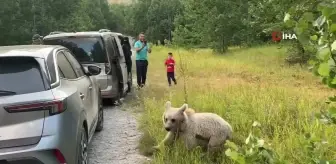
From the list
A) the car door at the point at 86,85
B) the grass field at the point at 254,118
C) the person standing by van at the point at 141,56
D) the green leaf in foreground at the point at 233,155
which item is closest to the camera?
the green leaf in foreground at the point at 233,155

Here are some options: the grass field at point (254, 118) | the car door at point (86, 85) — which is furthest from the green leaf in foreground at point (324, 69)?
the car door at point (86, 85)

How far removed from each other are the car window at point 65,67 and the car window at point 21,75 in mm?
729

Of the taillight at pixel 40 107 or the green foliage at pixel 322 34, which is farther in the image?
the taillight at pixel 40 107

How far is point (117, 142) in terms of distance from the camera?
712 cm

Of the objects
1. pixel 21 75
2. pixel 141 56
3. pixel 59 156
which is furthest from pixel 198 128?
pixel 141 56

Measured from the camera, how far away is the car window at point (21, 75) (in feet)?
13.6

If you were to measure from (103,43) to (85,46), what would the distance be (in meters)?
0.45

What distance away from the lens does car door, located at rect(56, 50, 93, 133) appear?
522 cm

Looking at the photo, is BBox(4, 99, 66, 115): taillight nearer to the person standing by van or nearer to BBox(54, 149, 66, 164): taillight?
BBox(54, 149, 66, 164): taillight

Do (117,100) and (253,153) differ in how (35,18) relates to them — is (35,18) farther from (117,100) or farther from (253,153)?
(253,153)

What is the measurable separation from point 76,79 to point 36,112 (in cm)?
182

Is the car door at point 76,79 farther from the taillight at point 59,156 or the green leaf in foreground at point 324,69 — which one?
the green leaf in foreground at point 324,69

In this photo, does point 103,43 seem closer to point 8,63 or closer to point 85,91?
point 85,91

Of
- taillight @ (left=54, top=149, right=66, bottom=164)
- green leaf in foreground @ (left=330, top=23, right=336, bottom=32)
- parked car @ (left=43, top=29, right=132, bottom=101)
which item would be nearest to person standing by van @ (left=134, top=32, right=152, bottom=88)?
parked car @ (left=43, top=29, right=132, bottom=101)
